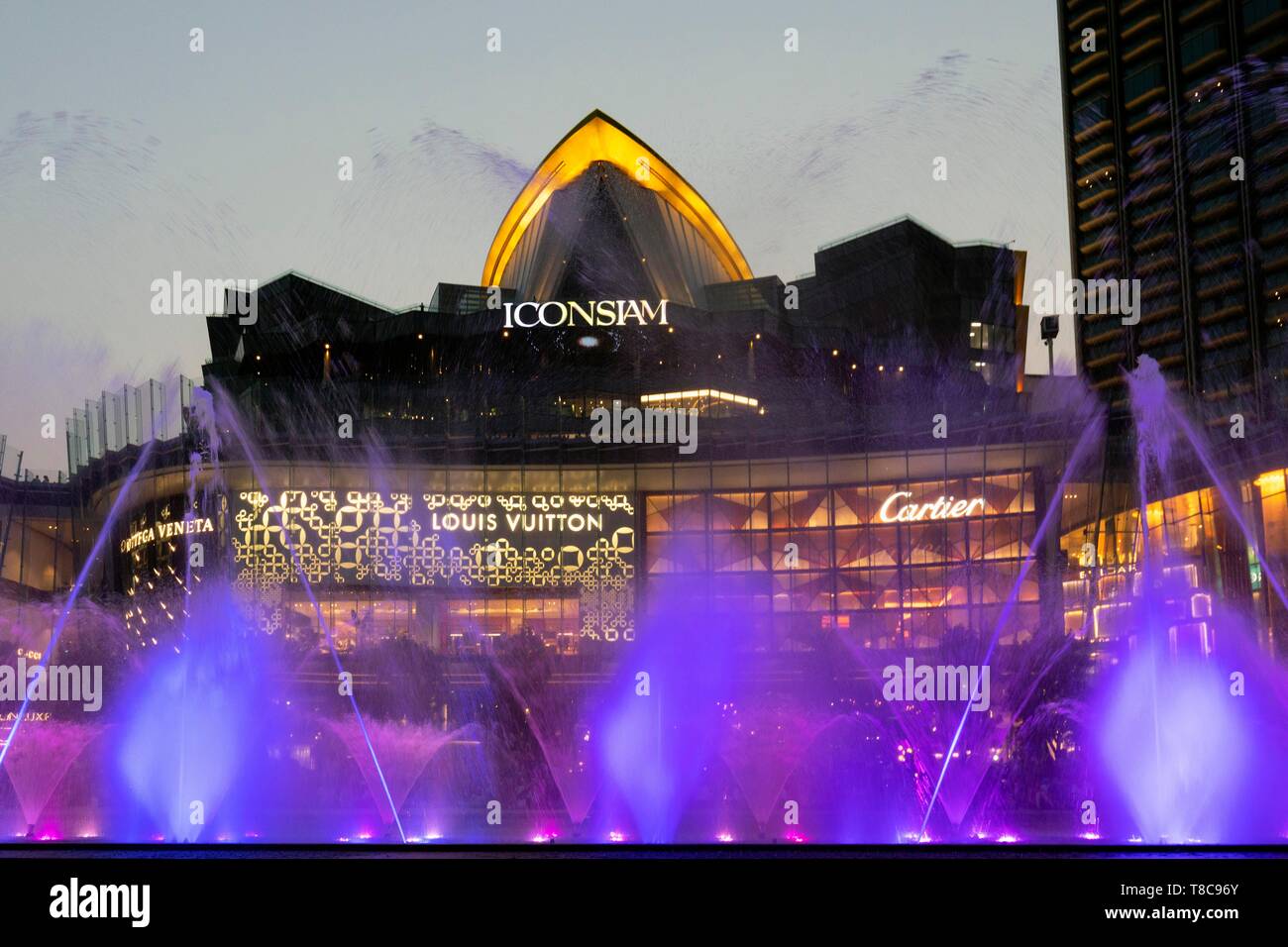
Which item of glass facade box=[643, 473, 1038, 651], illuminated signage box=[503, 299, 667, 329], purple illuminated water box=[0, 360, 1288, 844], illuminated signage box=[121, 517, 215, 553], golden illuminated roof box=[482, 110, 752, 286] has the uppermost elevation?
golden illuminated roof box=[482, 110, 752, 286]

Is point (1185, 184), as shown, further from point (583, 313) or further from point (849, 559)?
point (849, 559)

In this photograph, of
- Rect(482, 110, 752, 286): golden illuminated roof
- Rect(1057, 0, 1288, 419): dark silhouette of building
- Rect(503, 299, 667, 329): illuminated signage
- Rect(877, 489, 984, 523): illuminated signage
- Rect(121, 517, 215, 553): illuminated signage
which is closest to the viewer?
Rect(877, 489, 984, 523): illuminated signage

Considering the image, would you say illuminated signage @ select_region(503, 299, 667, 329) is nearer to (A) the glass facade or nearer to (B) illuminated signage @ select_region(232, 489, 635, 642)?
(A) the glass facade

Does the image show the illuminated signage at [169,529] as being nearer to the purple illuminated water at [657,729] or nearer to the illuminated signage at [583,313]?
the purple illuminated water at [657,729]

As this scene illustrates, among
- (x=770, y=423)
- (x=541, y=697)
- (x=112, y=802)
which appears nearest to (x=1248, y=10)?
(x=770, y=423)

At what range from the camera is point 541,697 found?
1681 inches

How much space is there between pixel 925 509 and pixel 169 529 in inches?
1149

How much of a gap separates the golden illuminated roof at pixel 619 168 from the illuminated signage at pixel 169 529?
36862mm

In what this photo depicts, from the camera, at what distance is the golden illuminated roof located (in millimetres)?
78812

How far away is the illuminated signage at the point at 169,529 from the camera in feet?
157

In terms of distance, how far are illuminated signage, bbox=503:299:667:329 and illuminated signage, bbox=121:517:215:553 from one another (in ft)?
67.5

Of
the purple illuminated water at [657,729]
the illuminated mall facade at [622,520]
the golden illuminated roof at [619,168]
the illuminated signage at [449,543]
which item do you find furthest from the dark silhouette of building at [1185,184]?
the illuminated signage at [449,543]

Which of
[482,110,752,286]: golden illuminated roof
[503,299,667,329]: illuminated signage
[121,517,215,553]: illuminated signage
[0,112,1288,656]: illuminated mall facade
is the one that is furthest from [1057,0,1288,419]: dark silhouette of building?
[121,517,215,553]: illuminated signage
